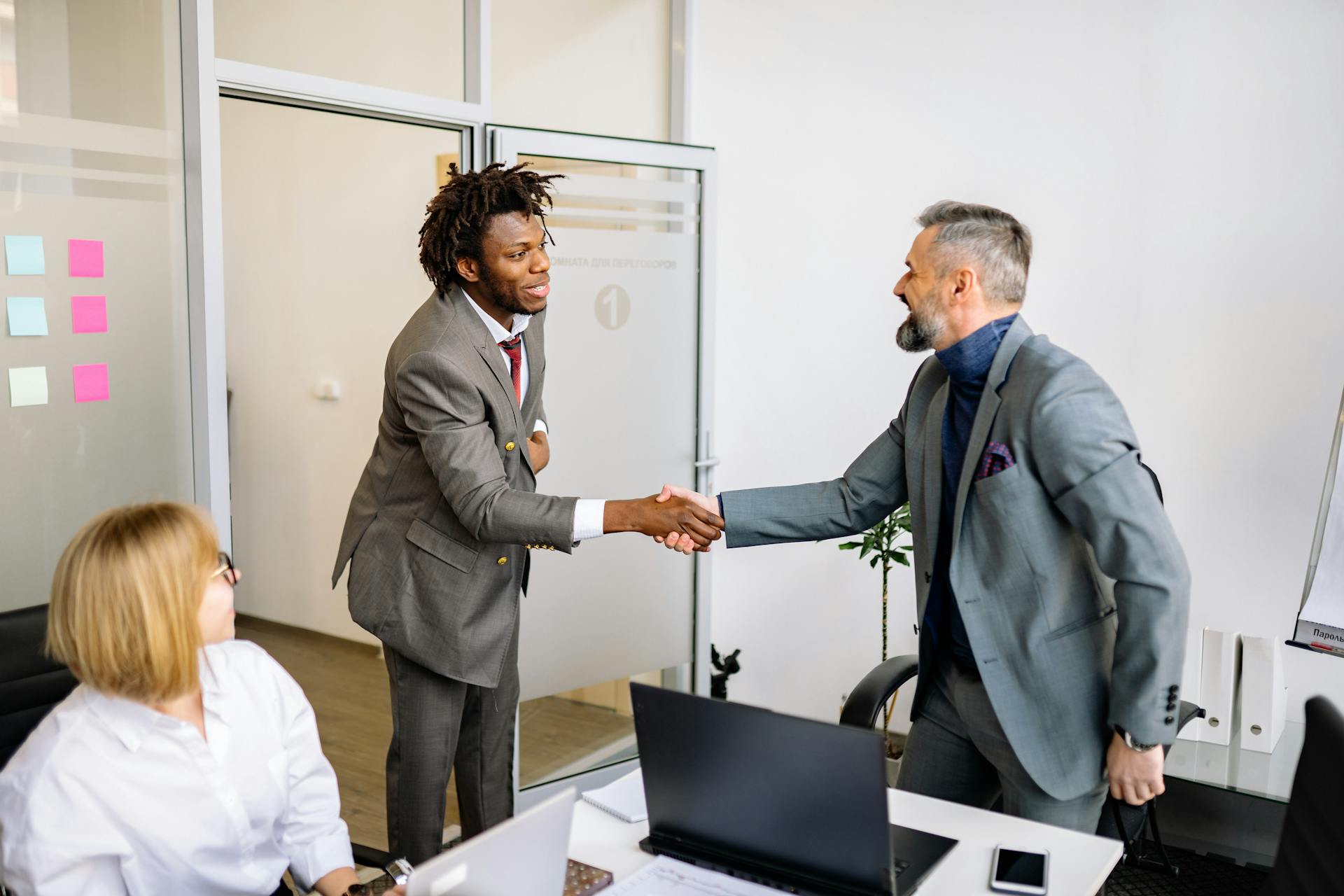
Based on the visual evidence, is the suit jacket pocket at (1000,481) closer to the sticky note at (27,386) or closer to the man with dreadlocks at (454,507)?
the man with dreadlocks at (454,507)

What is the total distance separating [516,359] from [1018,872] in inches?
61.2

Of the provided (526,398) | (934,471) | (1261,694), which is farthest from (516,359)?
(1261,694)

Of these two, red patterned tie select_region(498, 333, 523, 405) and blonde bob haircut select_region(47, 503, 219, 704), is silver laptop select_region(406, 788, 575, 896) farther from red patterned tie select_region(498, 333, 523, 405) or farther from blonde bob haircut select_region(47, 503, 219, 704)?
red patterned tie select_region(498, 333, 523, 405)

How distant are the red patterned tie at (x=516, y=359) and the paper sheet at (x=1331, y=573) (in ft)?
6.41

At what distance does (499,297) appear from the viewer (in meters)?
2.46

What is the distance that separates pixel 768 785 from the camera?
145 centimetres

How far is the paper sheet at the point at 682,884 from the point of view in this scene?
153cm

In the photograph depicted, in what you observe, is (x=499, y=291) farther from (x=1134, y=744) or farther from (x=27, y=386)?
(x=1134, y=744)

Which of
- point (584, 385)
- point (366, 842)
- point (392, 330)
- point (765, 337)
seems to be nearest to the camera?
point (366, 842)

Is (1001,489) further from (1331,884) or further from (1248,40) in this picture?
(1248,40)

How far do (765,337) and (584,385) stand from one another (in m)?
0.80

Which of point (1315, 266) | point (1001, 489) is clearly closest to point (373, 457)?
point (1001, 489)

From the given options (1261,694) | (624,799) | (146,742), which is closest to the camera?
(146,742)

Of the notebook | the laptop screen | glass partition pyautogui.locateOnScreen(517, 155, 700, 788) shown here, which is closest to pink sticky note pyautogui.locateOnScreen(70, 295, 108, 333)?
glass partition pyautogui.locateOnScreen(517, 155, 700, 788)
